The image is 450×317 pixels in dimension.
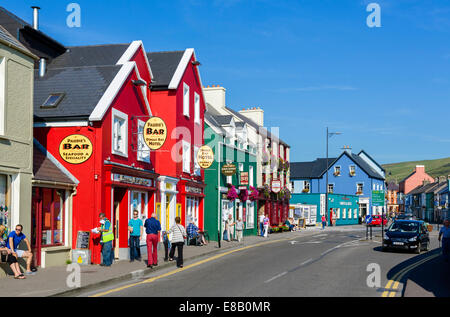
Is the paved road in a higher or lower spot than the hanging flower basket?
lower

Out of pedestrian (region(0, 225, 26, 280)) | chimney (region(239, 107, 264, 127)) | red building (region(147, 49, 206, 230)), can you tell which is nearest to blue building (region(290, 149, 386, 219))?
chimney (region(239, 107, 264, 127))

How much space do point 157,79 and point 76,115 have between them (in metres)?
9.56

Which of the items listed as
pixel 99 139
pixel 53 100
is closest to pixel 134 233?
pixel 99 139

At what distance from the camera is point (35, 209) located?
58.0ft

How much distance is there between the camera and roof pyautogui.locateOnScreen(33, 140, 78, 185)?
59.2 ft

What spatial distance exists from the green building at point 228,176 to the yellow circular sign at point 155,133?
9.10 m

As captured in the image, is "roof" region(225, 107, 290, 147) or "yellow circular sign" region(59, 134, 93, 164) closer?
"yellow circular sign" region(59, 134, 93, 164)

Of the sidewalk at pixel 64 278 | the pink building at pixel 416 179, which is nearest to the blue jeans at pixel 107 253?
the sidewalk at pixel 64 278

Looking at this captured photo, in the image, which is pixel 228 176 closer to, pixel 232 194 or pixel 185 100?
pixel 232 194

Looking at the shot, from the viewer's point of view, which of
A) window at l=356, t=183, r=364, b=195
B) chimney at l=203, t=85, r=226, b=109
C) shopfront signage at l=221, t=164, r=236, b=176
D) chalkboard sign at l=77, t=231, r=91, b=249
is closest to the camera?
chalkboard sign at l=77, t=231, r=91, b=249

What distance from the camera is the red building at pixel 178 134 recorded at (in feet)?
91.3

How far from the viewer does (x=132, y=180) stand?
22125 mm

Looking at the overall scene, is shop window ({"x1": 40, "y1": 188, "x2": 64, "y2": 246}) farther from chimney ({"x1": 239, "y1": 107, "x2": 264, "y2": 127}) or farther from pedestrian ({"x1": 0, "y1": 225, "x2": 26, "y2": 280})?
chimney ({"x1": 239, "y1": 107, "x2": 264, "y2": 127})

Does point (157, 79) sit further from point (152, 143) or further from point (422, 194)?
point (422, 194)
